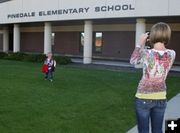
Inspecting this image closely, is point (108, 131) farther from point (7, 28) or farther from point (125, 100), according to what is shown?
point (7, 28)

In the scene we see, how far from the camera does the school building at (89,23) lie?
26984 millimetres

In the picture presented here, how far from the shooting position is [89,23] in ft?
101

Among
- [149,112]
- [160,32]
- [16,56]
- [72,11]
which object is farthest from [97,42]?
[160,32]

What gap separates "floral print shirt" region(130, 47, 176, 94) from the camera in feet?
15.8

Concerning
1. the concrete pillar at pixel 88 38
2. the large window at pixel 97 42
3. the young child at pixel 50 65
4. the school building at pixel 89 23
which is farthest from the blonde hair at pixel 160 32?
the large window at pixel 97 42

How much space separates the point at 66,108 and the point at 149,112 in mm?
5851

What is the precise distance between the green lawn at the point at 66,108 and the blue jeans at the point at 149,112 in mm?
3254

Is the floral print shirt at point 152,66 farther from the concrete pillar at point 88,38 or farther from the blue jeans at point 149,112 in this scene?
the concrete pillar at point 88,38

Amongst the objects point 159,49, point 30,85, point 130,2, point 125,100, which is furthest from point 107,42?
point 159,49

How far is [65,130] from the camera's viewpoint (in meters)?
8.15

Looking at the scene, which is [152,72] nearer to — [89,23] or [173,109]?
[173,109]

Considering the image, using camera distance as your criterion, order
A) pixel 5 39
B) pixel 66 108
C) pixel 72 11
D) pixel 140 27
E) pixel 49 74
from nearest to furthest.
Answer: pixel 66 108 < pixel 49 74 < pixel 140 27 < pixel 72 11 < pixel 5 39

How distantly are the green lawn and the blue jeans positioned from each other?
3.25m

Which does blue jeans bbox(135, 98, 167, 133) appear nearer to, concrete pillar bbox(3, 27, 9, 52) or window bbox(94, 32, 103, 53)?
window bbox(94, 32, 103, 53)
